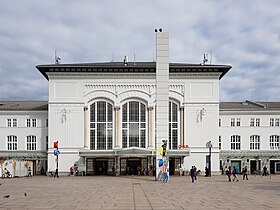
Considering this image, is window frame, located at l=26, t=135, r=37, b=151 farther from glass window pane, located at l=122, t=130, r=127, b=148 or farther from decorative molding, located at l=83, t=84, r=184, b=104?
glass window pane, located at l=122, t=130, r=127, b=148

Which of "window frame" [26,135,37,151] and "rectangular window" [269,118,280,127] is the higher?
"rectangular window" [269,118,280,127]

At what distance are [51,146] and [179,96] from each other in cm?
1827

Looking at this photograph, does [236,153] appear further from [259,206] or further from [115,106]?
[259,206]

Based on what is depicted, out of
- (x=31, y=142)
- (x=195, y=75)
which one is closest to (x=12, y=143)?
(x=31, y=142)

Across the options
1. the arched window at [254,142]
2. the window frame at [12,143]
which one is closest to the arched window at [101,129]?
the window frame at [12,143]

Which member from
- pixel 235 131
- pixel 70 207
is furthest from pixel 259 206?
pixel 235 131

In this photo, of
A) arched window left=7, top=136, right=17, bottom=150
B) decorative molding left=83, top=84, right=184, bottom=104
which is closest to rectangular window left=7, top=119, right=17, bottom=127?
arched window left=7, top=136, right=17, bottom=150

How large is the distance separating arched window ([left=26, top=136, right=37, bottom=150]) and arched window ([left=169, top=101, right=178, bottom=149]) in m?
19.5

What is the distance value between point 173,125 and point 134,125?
5230 mm

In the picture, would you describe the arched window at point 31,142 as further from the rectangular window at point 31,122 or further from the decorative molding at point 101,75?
the decorative molding at point 101,75

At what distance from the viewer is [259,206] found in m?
17.2

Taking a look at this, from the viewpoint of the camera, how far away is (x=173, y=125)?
54438 mm

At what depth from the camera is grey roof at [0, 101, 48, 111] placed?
193 feet

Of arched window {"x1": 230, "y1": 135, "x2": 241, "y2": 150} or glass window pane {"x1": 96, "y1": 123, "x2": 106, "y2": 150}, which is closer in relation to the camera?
glass window pane {"x1": 96, "y1": 123, "x2": 106, "y2": 150}
